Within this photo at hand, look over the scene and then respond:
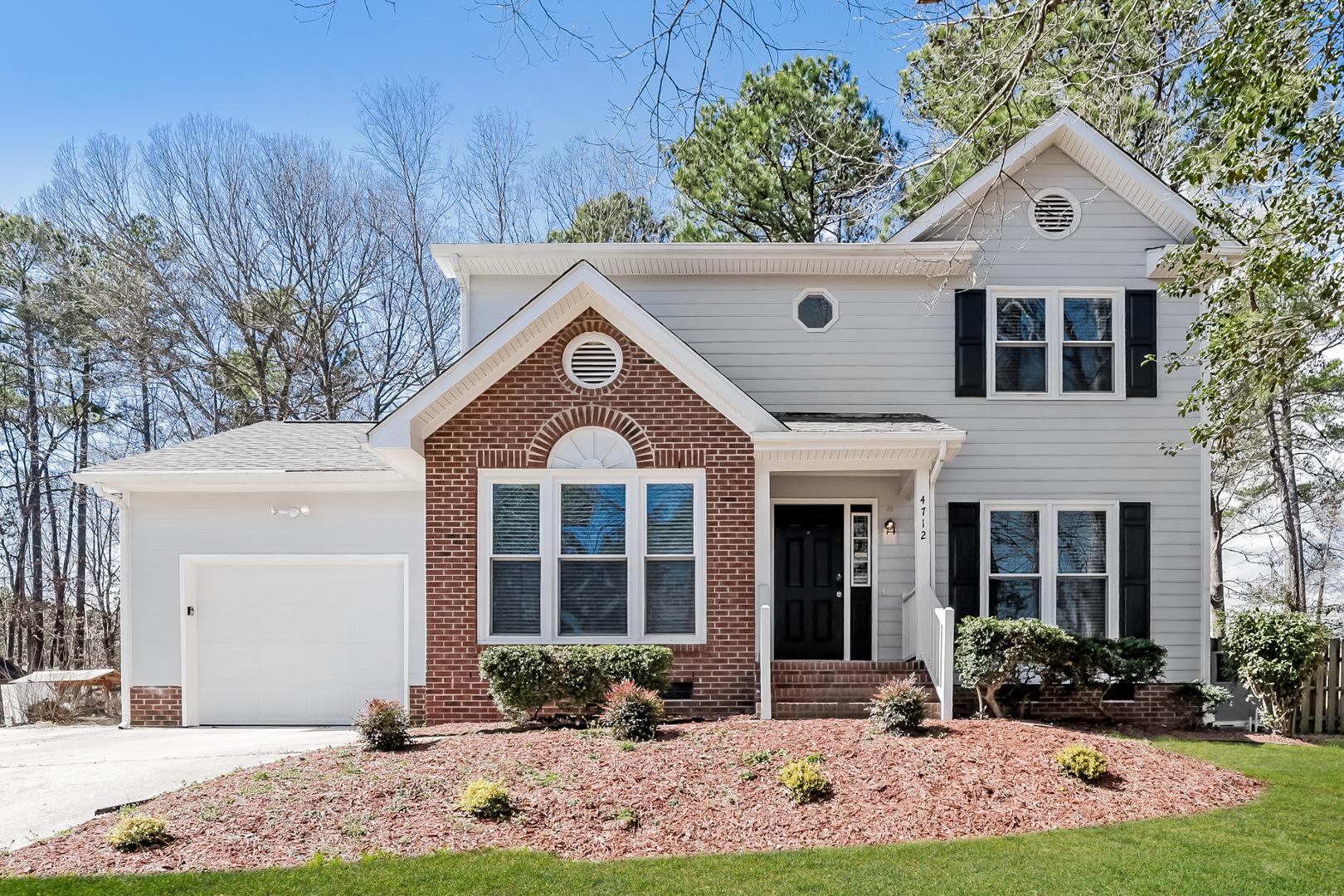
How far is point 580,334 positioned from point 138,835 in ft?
21.2

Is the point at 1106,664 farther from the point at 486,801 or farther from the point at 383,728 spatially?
the point at 383,728

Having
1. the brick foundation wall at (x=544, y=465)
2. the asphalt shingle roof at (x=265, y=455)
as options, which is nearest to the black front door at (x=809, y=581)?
the brick foundation wall at (x=544, y=465)

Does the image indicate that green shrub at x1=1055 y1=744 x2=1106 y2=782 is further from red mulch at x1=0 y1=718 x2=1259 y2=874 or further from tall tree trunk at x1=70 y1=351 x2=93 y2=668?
tall tree trunk at x1=70 y1=351 x2=93 y2=668

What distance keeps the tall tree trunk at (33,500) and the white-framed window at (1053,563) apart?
67.9ft

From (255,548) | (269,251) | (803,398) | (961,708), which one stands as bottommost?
(961,708)

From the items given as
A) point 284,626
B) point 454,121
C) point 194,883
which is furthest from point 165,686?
point 454,121

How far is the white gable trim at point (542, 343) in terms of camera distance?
10.9 meters

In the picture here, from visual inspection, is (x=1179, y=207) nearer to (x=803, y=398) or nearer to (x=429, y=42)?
(x=803, y=398)

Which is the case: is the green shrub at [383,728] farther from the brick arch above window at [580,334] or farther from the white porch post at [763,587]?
the brick arch above window at [580,334]

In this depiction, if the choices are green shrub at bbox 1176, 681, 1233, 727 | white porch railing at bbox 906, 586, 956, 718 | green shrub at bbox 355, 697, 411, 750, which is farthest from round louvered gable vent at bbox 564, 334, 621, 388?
green shrub at bbox 1176, 681, 1233, 727

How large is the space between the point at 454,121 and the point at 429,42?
64.3 ft

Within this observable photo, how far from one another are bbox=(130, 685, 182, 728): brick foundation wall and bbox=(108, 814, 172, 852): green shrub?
227 inches

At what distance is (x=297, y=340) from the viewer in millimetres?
22828

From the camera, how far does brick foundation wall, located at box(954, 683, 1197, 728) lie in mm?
11773
